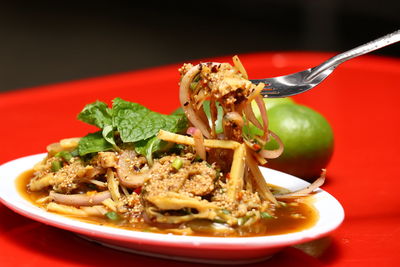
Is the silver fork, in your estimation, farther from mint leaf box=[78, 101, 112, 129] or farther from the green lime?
mint leaf box=[78, 101, 112, 129]

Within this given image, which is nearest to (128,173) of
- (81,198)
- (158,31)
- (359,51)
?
(81,198)

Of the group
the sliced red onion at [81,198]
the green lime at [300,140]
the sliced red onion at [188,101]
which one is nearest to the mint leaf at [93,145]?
the sliced red onion at [81,198]

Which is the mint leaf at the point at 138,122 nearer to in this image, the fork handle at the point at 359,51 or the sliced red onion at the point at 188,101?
the sliced red onion at the point at 188,101

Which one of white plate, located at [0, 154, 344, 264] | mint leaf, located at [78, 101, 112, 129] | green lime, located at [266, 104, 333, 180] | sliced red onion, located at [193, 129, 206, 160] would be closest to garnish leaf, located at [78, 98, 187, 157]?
mint leaf, located at [78, 101, 112, 129]

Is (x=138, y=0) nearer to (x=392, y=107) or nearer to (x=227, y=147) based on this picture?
(x=392, y=107)

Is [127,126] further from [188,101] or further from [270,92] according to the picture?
[270,92]

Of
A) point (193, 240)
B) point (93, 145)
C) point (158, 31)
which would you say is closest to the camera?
point (193, 240)
